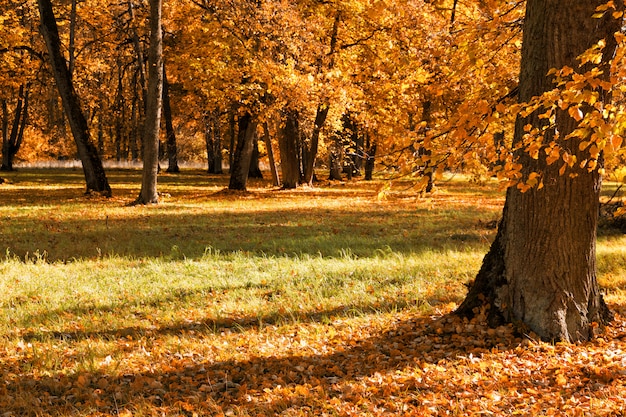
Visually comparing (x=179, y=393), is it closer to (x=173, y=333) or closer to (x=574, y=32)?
(x=173, y=333)

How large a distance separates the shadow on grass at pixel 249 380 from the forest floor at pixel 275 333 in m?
0.02

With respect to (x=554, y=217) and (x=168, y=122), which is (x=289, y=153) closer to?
(x=168, y=122)

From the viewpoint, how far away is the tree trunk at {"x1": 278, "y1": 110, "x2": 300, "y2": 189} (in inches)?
933

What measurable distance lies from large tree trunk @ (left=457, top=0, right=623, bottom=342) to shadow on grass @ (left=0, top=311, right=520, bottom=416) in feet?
1.53

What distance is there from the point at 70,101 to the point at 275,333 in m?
15.1

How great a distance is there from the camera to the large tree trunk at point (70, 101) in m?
17.9

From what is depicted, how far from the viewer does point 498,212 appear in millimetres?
16625

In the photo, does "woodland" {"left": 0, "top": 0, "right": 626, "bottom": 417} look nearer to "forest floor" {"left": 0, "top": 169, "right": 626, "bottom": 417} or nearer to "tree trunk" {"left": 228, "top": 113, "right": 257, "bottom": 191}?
"forest floor" {"left": 0, "top": 169, "right": 626, "bottom": 417}

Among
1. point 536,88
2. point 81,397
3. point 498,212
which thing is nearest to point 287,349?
point 81,397

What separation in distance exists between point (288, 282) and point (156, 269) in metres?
2.24

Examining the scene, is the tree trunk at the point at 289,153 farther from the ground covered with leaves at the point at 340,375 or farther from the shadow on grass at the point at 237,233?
the ground covered with leaves at the point at 340,375

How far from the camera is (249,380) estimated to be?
486cm

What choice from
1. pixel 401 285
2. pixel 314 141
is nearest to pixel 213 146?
pixel 314 141

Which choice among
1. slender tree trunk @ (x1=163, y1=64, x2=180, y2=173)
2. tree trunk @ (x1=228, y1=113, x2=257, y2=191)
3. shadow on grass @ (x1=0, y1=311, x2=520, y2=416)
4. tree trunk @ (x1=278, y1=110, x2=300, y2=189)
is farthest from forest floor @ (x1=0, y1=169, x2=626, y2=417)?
slender tree trunk @ (x1=163, y1=64, x2=180, y2=173)
